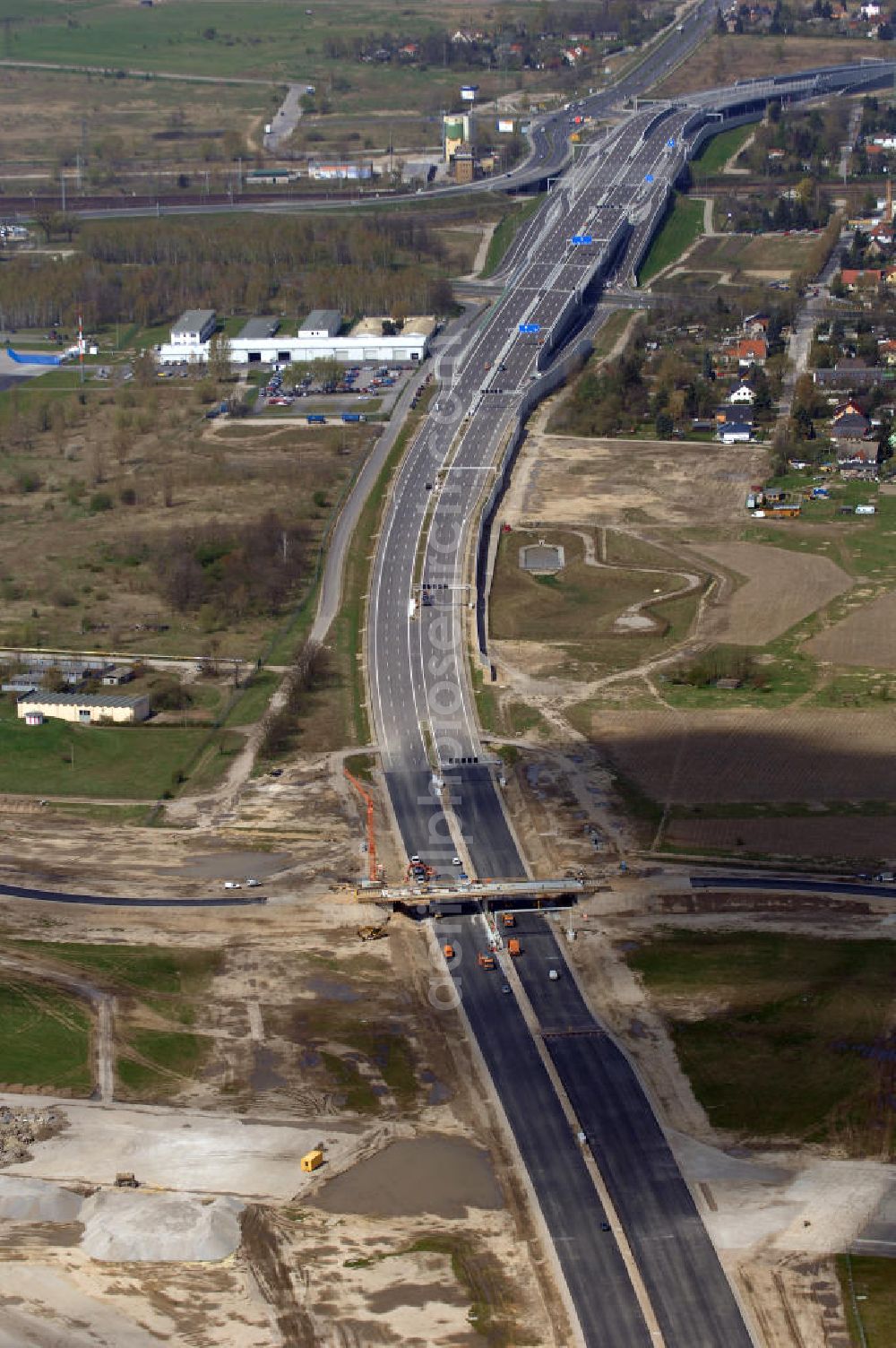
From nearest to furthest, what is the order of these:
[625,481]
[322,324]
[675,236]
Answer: [625,481] < [322,324] < [675,236]

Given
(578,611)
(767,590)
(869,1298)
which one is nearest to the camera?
(869,1298)

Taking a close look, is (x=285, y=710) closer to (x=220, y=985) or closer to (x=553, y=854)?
(x=553, y=854)

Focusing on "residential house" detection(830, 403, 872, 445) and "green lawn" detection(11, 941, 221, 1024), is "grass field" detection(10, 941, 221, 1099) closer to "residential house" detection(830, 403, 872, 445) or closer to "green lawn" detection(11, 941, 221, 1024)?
"green lawn" detection(11, 941, 221, 1024)

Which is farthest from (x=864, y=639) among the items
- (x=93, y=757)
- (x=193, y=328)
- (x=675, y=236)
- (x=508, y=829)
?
(x=675, y=236)

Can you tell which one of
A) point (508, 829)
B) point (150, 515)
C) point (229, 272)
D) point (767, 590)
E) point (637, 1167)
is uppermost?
point (229, 272)

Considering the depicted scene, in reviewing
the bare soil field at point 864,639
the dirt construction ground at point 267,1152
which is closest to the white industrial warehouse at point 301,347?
the bare soil field at point 864,639

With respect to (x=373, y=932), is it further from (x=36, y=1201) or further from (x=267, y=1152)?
(x=36, y=1201)
